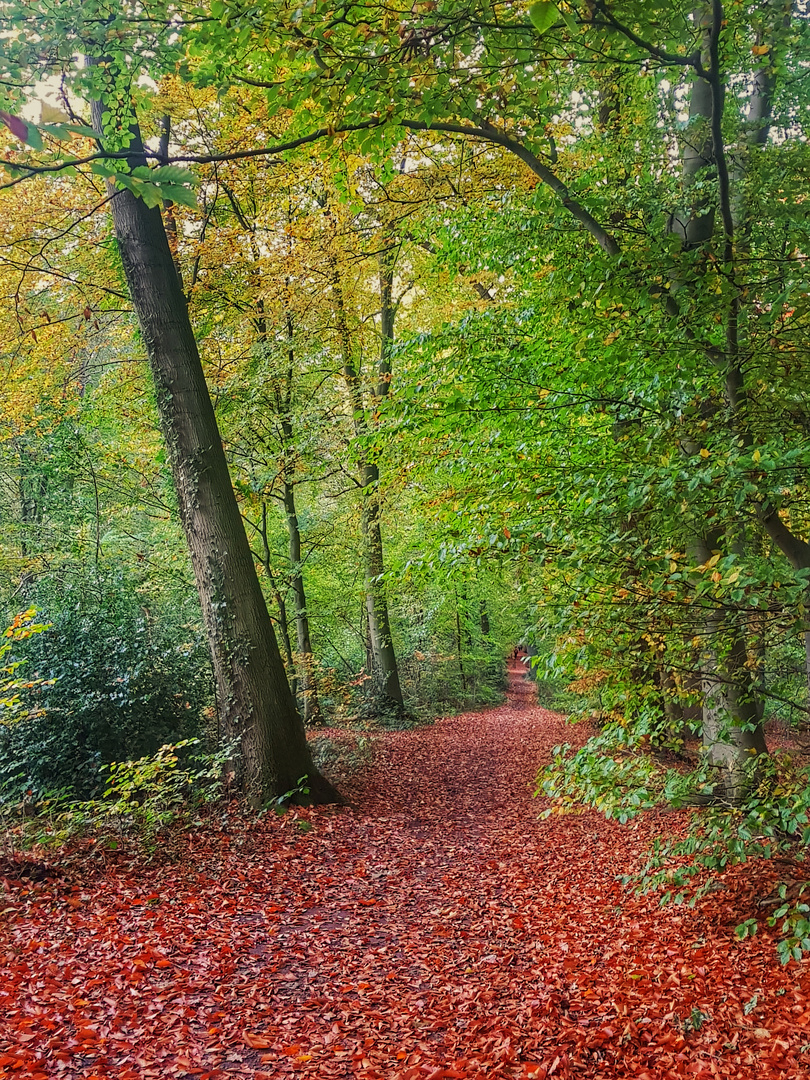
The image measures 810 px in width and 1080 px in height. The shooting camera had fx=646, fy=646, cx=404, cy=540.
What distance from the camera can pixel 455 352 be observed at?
577 cm

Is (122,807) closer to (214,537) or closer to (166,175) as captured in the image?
(214,537)

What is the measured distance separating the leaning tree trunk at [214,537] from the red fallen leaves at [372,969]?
0.77m

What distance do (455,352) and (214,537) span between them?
3.13 metres

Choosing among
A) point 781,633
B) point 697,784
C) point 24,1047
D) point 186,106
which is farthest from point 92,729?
point 186,106

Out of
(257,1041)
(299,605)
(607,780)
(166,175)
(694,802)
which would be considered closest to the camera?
(166,175)

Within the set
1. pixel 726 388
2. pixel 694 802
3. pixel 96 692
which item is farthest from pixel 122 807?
pixel 726 388

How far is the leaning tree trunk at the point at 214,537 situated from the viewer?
6.62m

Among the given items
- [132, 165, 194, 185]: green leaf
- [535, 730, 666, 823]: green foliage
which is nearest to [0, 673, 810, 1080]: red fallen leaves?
[535, 730, 666, 823]: green foliage

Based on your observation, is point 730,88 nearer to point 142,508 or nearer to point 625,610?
point 625,610

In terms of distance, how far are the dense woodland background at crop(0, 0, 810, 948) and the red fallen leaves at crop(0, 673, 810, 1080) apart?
0.76m

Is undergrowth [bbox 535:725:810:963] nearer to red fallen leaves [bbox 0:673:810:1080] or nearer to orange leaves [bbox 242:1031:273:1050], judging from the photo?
red fallen leaves [bbox 0:673:810:1080]

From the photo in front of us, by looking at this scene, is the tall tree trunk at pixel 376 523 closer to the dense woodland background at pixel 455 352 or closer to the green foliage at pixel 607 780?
the dense woodland background at pixel 455 352

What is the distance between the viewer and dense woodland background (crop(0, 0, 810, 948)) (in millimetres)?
3289

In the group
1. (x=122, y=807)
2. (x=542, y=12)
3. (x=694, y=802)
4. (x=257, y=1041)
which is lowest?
(x=257, y=1041)
